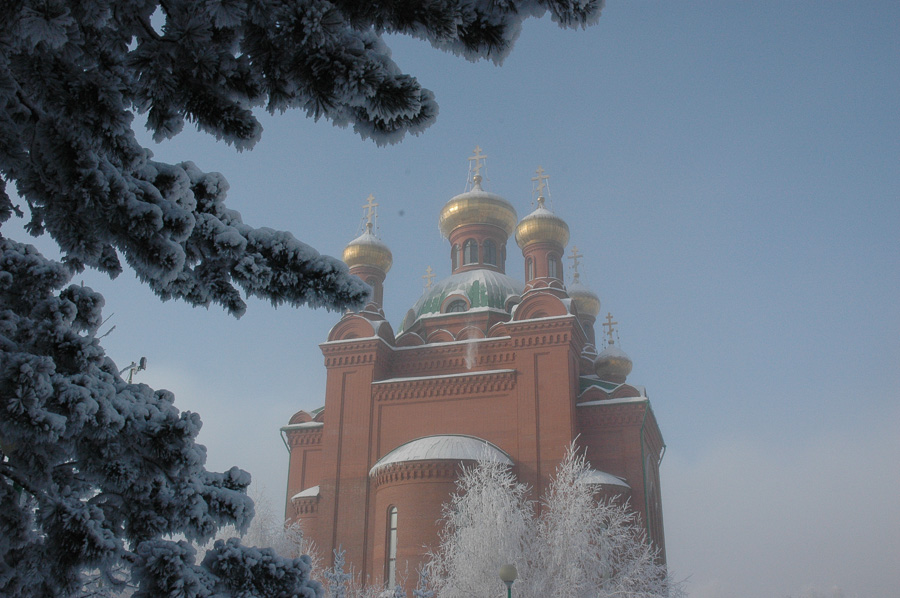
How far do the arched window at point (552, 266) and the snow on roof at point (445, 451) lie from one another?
7101mm

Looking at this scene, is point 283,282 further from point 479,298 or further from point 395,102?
Result: point 479,298

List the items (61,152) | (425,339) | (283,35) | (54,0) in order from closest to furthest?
(54,0)
(283,35)
(61,152)
(425,339)

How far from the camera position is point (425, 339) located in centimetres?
2669

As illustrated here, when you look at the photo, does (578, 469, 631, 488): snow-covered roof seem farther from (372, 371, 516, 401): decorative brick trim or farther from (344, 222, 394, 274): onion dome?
(344, 222, 394, 274): onion dome

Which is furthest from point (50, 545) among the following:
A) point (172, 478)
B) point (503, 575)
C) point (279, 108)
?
point (503, 575)

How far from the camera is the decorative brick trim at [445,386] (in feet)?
75.4

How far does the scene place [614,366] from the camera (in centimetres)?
2736

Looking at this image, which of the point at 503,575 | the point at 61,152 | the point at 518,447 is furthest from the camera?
the point at 518,447

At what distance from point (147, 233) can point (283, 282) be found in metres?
0.54

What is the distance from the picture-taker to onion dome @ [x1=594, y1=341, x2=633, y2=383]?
27.3m

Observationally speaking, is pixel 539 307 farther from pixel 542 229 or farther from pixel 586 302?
pixel 586 302

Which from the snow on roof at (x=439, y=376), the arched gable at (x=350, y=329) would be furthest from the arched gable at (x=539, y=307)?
the arched gable at (x=350, y=329)

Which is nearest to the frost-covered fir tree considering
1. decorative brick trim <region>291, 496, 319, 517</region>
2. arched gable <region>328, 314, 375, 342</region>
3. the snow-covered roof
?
the snow-covered roof

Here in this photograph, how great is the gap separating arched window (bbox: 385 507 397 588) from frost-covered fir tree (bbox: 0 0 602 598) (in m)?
18.3
